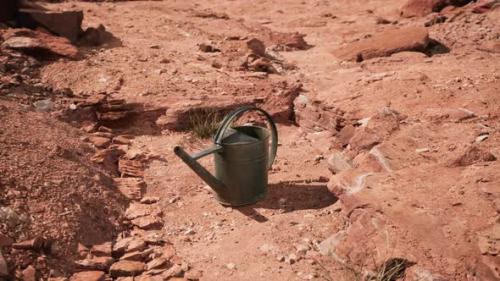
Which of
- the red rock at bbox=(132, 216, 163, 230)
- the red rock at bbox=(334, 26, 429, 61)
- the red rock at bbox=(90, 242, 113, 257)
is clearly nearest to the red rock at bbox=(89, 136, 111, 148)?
the red rock at bbox=(132, 216, 163, 230)

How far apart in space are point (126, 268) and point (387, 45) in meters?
4.92

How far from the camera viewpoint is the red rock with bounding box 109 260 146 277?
8.48 feet

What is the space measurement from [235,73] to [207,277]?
3.26 metres

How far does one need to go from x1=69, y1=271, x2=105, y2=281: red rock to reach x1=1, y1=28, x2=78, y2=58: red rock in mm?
3411

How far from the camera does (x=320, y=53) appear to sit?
7078 millimetres

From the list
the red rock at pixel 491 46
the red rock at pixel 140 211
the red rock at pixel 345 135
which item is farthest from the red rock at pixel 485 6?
the red rock at pixel 140 211

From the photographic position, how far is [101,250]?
2.71 metres

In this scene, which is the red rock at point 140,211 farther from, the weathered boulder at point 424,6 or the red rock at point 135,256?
the weathered boulder at point 424,6

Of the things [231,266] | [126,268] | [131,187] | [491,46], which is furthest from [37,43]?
[491,46]

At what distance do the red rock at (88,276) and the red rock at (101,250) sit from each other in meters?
0.16

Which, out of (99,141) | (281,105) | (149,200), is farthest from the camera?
(281,105)

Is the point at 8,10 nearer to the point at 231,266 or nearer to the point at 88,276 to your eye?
the point at 88,276

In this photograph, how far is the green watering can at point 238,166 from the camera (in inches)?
122

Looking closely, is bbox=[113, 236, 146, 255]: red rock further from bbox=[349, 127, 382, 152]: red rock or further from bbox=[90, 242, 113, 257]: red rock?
bbox=[349, 127, 382, 152]: red rock
